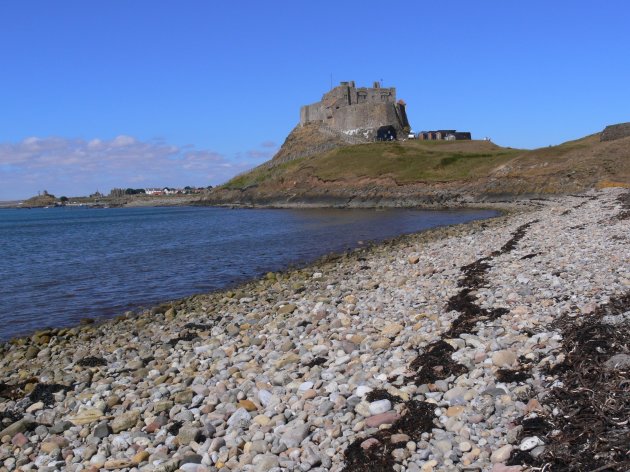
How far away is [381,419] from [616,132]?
2906 inches

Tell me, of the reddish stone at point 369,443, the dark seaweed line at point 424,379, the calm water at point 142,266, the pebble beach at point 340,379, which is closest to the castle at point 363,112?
the calm water at point 142,266

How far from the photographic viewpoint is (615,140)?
216ft

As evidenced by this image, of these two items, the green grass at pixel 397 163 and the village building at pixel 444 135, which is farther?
the village building at pixel 444 135

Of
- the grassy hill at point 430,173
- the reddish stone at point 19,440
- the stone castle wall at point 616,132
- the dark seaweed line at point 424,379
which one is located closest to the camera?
the dark seaweed line at point 424,379

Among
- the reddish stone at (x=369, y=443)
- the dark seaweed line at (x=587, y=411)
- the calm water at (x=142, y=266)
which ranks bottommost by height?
the calm water at (x=142, y=266)

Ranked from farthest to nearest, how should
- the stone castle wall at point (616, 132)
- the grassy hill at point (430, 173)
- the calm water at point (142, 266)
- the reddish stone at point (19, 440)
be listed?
the stone castle wall at point (616, 132), the grassy hill at point (430, 173), the calm water at point (142, 266), the reddish stone at point (19, 440)

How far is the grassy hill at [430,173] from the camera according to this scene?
196ft

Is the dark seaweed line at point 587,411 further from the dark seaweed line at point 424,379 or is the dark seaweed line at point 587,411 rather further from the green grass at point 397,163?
the green grass at point 397,163

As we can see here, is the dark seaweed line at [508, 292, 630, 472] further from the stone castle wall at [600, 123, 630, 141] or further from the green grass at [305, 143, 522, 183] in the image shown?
the green grass at [305, 143, 522, 183]

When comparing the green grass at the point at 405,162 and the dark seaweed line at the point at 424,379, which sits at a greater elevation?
the green grass at the point at 405,162

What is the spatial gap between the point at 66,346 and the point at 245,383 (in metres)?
7.46

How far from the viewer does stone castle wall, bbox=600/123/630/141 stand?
67.4m

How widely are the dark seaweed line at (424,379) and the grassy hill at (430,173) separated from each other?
48420 mm

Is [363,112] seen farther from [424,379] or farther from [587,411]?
[587,411]
